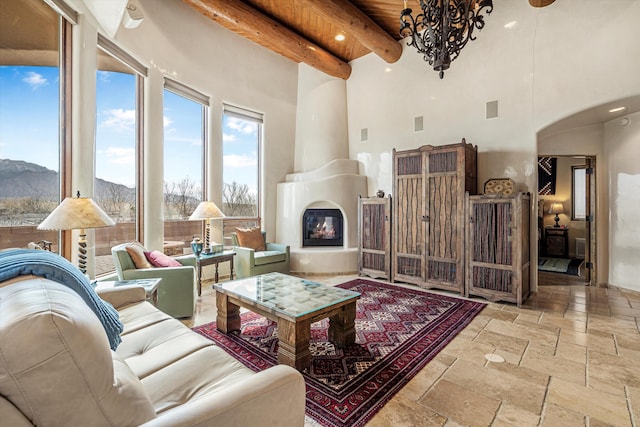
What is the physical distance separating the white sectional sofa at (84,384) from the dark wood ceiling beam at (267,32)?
4.40 metres

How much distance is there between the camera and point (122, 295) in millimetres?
2303

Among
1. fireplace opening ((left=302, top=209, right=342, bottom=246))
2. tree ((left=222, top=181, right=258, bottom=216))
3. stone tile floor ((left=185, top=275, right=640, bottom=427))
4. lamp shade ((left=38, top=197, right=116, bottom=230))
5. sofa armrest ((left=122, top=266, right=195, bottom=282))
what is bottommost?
stone tile floor ((left=185, top=275, right=640, bottom=427))

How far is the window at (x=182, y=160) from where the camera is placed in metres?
4.52

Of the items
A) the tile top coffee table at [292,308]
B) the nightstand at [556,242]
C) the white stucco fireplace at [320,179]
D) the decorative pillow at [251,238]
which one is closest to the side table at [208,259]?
the decorative pillow at [251,238]

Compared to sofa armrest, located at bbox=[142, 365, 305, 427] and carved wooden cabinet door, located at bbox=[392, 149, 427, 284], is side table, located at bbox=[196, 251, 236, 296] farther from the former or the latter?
sofa armrest, located at bbox=[142, 365, 305, 427]

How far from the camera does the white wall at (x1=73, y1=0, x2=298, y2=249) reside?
13.0 feet

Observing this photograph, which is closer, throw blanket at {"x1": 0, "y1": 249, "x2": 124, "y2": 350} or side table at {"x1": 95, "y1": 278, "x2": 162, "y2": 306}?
throw blanket at {"x1": 0, "y1": 249, "x2": 124, "y2": 350}

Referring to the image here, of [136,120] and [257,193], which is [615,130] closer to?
[257,193]

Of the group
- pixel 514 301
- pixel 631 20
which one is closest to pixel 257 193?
pixel 514 301

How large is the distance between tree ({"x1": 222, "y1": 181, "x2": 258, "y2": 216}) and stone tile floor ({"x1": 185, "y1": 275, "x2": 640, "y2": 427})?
2329 mm

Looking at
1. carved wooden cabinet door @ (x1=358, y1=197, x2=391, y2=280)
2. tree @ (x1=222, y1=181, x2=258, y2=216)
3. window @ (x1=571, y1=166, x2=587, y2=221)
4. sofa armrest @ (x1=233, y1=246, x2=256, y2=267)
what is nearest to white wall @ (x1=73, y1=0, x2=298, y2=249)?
tree @ (x1=222, y1=181, x2=258, y2=216)

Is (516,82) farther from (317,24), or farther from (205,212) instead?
(205,212)

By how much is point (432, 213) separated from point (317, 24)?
3.59m

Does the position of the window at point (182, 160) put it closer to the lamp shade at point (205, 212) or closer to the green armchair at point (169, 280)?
the lamp shade at point (205, 212)
